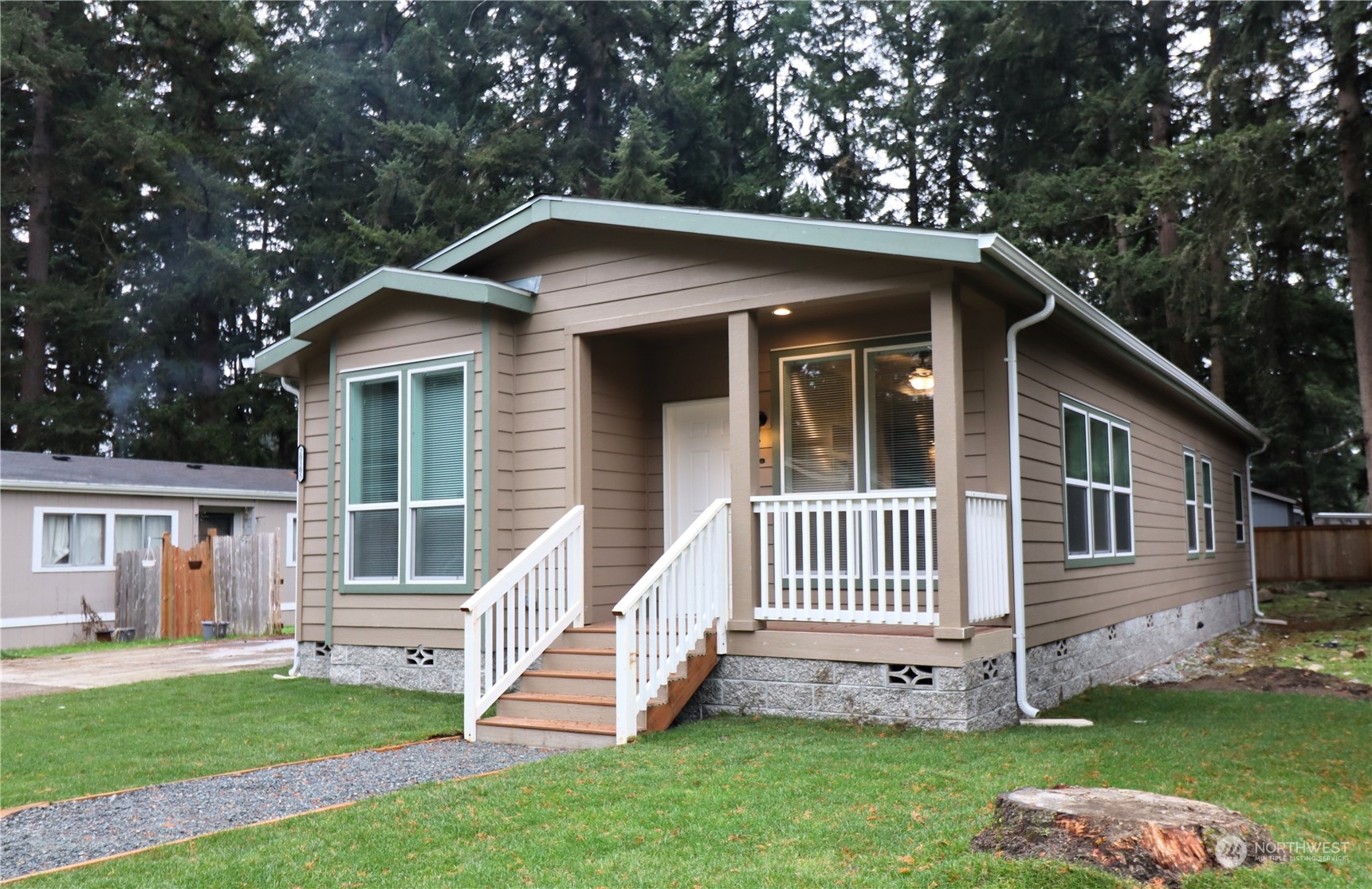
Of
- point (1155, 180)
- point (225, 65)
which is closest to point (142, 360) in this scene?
point (225, 65)

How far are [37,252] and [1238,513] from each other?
25.0 metres

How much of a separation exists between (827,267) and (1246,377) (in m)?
18.0

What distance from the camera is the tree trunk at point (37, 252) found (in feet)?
78.3

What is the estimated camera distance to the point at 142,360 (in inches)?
1008

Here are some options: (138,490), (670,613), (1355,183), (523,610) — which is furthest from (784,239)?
(138,490)

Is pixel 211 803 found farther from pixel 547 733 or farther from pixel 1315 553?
pixel 1315 553

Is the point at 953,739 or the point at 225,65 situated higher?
the point at 225,65

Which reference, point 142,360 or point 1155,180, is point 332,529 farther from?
point 142,360

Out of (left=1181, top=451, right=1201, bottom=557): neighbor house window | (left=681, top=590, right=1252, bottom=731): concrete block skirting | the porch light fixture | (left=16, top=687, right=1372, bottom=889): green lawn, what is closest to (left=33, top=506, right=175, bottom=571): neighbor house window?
(left=681, top=590, right=1252, bottom=731): concrete block skirting

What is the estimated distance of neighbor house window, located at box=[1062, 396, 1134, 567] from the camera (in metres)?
9.29

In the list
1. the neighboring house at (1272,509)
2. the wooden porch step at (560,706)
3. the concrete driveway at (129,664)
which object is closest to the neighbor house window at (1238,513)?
the neighboring house at (1272,509)

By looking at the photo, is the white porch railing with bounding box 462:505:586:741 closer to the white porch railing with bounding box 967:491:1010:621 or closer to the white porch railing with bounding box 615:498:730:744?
the white porch railing with bounding box 615:498:730:744

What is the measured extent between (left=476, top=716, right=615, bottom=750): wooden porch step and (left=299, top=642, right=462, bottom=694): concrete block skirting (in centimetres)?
163

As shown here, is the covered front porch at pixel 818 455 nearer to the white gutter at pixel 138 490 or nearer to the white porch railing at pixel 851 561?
the white porch railing at pixel 851 561
